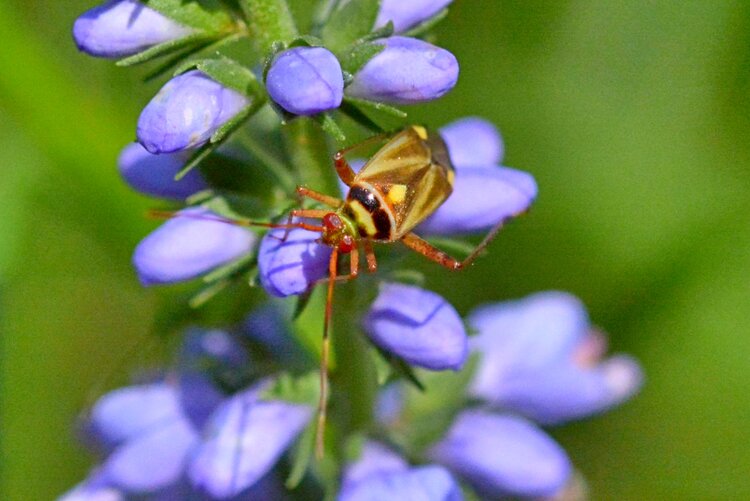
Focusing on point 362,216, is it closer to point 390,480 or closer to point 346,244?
point 346,244

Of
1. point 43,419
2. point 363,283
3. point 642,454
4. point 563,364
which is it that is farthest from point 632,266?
point 43,419

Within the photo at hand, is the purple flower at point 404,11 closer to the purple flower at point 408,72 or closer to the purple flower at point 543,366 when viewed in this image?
the purple flower at point 408,72

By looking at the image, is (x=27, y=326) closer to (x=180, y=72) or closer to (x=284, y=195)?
(x=284, y=195)

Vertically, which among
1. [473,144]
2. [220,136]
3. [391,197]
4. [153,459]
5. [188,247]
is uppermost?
[220,136]

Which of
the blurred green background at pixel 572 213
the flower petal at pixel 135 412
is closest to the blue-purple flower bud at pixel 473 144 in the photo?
the flower petal at pixel 135 412

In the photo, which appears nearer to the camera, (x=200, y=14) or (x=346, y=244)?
(x=200, y=14)

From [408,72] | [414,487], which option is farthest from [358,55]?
[414,487]
